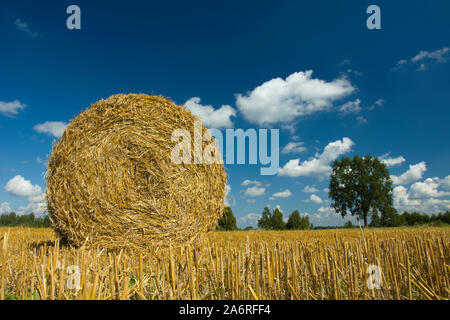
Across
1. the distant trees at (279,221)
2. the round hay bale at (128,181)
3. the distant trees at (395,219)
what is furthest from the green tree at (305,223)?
the round hay bale at (128,181)

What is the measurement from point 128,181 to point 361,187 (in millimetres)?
35678

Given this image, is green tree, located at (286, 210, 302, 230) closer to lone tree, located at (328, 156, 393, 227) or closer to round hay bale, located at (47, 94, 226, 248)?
lone tree, located at (328, 156, 393, 227)

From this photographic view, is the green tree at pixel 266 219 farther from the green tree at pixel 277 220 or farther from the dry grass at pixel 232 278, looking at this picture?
the dry grass at pixel 232 278

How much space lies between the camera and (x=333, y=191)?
3731 cm

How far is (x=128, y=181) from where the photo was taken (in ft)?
15.9

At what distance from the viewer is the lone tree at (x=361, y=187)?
3538 centimetres

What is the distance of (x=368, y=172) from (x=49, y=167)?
125ft

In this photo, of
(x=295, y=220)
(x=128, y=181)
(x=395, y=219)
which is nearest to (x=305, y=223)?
(x=295, y=220)

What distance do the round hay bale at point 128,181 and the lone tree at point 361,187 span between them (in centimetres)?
3411

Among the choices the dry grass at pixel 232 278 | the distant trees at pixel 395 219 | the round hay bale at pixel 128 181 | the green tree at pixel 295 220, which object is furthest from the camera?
the green tree at pixel 295 220

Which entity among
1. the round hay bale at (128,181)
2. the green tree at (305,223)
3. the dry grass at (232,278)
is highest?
the round hay bale at (128,181)

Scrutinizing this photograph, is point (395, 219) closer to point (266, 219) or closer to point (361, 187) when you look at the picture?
point (361, 187)
